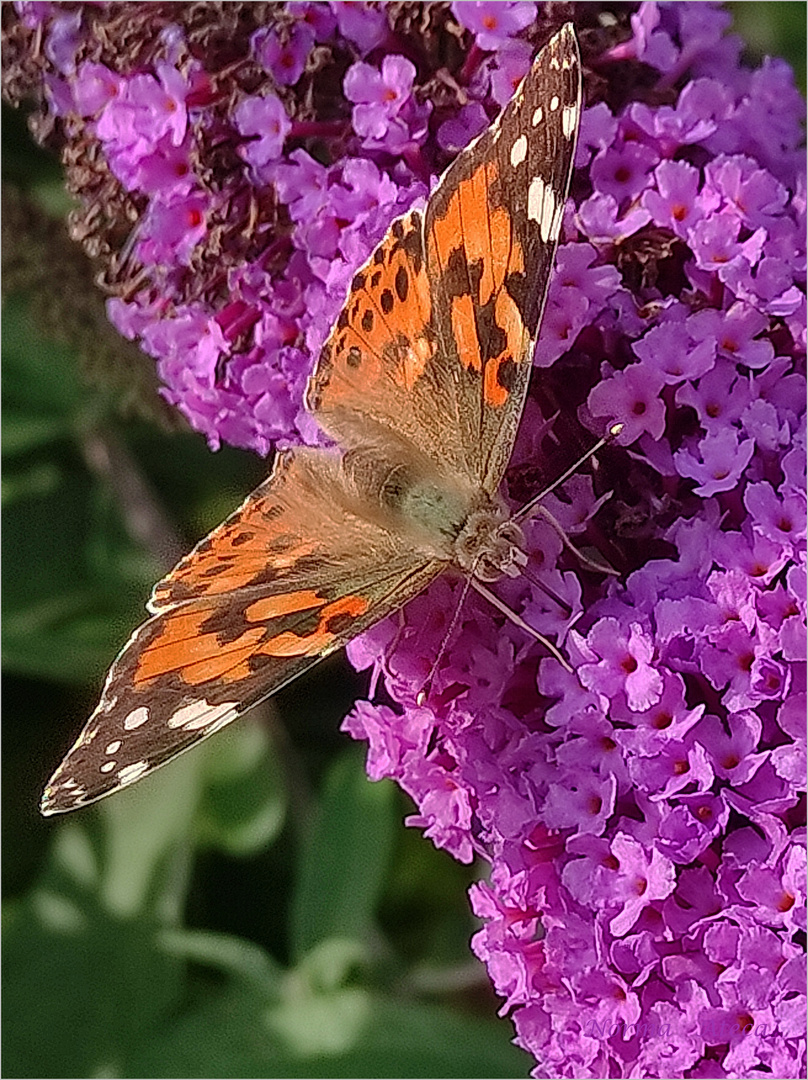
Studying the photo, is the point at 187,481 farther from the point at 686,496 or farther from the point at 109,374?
the point at 686,496

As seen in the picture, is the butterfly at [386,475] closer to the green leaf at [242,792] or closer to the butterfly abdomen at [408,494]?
the butterfly abdomen at [408,494]

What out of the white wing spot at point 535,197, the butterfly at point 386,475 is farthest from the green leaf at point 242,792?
the white wing spot at point 535,197

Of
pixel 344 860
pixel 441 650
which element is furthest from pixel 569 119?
pixel 344 860

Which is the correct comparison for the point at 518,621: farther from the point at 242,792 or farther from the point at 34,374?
the point at 34,374

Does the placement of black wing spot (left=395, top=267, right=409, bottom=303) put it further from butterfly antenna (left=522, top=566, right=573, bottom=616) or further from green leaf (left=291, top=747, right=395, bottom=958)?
green leaf (left=291, top=747, right=395, bottom=958)

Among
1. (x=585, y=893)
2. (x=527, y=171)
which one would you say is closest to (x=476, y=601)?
(x=585, y=893)

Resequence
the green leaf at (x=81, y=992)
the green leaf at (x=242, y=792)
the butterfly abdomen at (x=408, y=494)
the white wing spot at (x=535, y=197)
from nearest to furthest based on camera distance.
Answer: the white wing spot at (x=535, y=197) → the butterfly abdomen at (x=408, y=494) → the green leaf at (x=81, y=992) → the green leaf at (x=242, y=792)

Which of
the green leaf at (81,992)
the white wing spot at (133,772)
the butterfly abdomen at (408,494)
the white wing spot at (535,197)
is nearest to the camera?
the white wing spot at (133,772)
